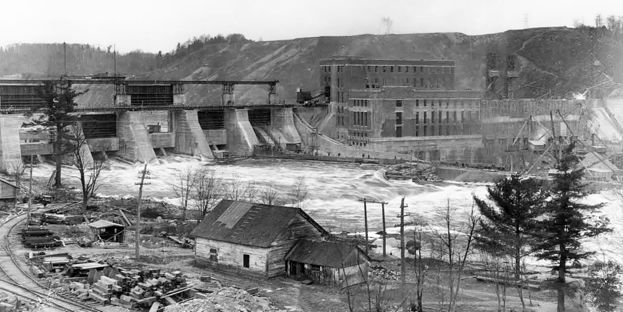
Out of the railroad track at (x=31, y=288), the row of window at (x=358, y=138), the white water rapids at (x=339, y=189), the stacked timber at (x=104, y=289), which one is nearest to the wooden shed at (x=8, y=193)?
the white water rapids at (x=339, y=189)

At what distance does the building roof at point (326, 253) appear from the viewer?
1149 inches

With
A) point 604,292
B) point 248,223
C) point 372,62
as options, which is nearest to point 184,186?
point 248,223

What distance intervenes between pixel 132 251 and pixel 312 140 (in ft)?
199

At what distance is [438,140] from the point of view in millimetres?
92812

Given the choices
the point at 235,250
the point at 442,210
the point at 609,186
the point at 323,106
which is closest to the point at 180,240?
the point at 235,250

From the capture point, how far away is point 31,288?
26.5m

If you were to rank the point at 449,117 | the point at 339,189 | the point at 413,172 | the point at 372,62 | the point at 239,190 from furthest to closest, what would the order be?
the point at 372,62 < the point at 449,117 < the point at 413,172 < the point at 339,189 < the point at 239,190

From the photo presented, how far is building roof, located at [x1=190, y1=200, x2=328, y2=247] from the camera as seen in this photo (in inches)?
1195

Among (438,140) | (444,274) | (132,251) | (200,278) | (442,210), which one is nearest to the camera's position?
(200,278)

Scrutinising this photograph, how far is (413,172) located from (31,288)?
160 feet

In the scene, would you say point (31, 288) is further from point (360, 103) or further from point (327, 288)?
point (360, 103)

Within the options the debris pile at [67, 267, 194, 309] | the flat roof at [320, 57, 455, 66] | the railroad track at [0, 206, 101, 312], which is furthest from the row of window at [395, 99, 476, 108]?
the debris pile at [67, 267, 194, 309]

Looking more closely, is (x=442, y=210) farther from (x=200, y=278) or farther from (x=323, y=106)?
(x=323, y=106)

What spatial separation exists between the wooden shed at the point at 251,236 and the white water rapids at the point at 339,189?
13519 millimetres
